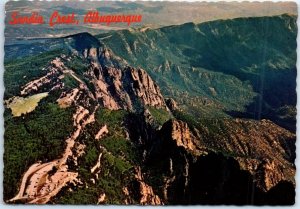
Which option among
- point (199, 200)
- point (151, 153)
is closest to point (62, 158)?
point (151, 153)

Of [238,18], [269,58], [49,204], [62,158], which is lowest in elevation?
[49,204]

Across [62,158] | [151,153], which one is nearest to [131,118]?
[151,153]

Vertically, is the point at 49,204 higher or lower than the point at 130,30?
lower

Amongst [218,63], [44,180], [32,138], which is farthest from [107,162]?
[218,63]

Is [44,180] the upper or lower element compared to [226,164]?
lower

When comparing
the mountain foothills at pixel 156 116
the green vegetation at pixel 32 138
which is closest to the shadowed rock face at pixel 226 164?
the mountain foothills at pixel 156 116

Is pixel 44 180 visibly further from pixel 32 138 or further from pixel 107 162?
pixel 107 162

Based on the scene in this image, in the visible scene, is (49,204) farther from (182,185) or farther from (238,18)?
(238,18)

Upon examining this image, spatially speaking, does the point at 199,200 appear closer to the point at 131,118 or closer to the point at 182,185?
the point at 182,185
